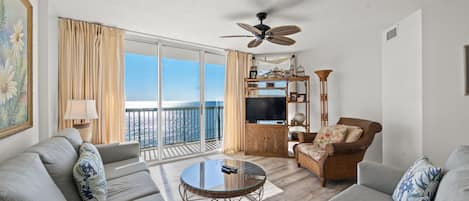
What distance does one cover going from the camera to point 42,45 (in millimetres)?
2209

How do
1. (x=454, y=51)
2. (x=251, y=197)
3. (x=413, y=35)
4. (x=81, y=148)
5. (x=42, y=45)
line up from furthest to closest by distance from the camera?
(x=413, y=35), (x=251, y=197), (x=454, y=51), (x=42, y=45), (x=81, y=148)

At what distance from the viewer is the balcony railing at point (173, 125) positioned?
421cm

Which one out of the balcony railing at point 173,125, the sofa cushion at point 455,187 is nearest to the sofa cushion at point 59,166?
the sofa cushion at point 455,187

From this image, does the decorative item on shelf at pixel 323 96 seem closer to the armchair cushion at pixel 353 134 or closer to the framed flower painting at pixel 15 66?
the armchair cushion at pixel 353 134

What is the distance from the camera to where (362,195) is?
1705 millimetres

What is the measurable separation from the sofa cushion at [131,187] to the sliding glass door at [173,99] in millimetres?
1965

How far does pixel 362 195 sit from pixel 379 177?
10.8 inches

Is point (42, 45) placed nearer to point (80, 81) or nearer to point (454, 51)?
point (80, 81)

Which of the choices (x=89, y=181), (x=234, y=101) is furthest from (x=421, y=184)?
(x=234, y=101)

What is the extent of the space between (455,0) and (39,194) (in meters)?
3.91

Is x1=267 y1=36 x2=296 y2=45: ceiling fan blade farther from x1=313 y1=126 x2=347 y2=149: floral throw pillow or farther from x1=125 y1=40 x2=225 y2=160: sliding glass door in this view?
x1=125 y1=40 x2=225 y2=160: sliding glass door

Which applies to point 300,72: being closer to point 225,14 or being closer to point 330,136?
point 330,136

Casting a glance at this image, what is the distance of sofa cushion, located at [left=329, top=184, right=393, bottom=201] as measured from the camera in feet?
5.43

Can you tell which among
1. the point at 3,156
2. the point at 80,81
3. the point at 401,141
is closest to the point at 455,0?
the point at 401,141
